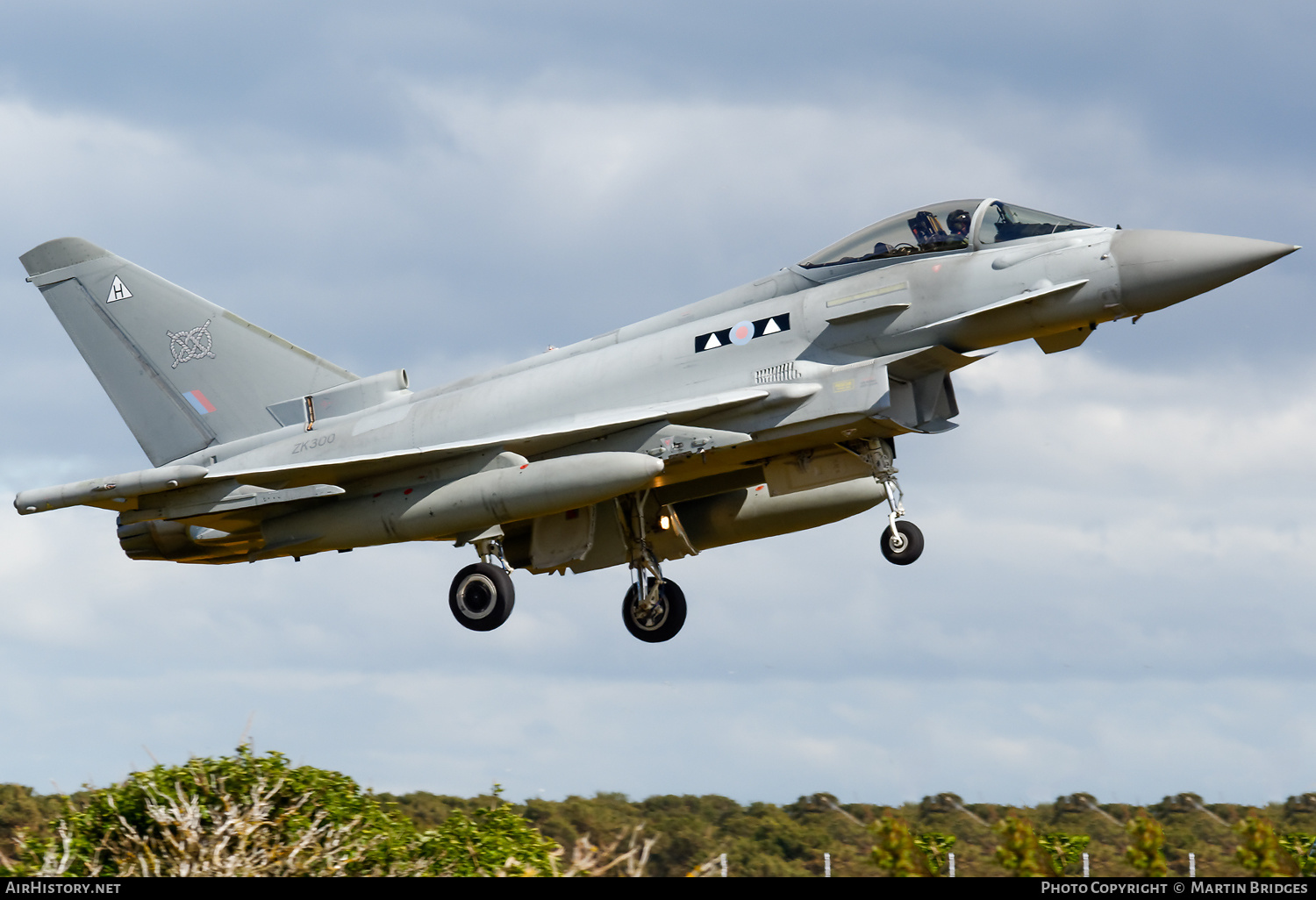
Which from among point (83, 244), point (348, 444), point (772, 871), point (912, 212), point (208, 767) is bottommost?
point (772, 871)

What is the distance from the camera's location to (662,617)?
17234mm

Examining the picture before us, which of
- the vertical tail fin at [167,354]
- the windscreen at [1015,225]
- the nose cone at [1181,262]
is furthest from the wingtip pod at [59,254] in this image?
the nose cone at [1181,262]

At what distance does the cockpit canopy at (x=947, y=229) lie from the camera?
13844 mm

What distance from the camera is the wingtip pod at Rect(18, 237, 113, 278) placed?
1852 cm

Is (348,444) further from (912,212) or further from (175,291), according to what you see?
(912,212)

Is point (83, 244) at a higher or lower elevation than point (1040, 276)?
higher

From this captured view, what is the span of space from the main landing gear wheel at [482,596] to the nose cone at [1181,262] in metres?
7.43

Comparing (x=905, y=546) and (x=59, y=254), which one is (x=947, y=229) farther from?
(x=59, y=254)

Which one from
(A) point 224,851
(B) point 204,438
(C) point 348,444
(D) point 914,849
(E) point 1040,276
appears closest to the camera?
(D) point 914,849

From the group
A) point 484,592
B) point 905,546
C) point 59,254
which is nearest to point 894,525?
point 905,546

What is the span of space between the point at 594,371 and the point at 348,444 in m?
3.29

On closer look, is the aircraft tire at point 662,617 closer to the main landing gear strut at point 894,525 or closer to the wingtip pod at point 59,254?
the main landing gear strut at point 894,525

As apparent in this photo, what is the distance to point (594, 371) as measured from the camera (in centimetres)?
1540

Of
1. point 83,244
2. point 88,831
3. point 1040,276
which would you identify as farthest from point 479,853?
point 83,244
